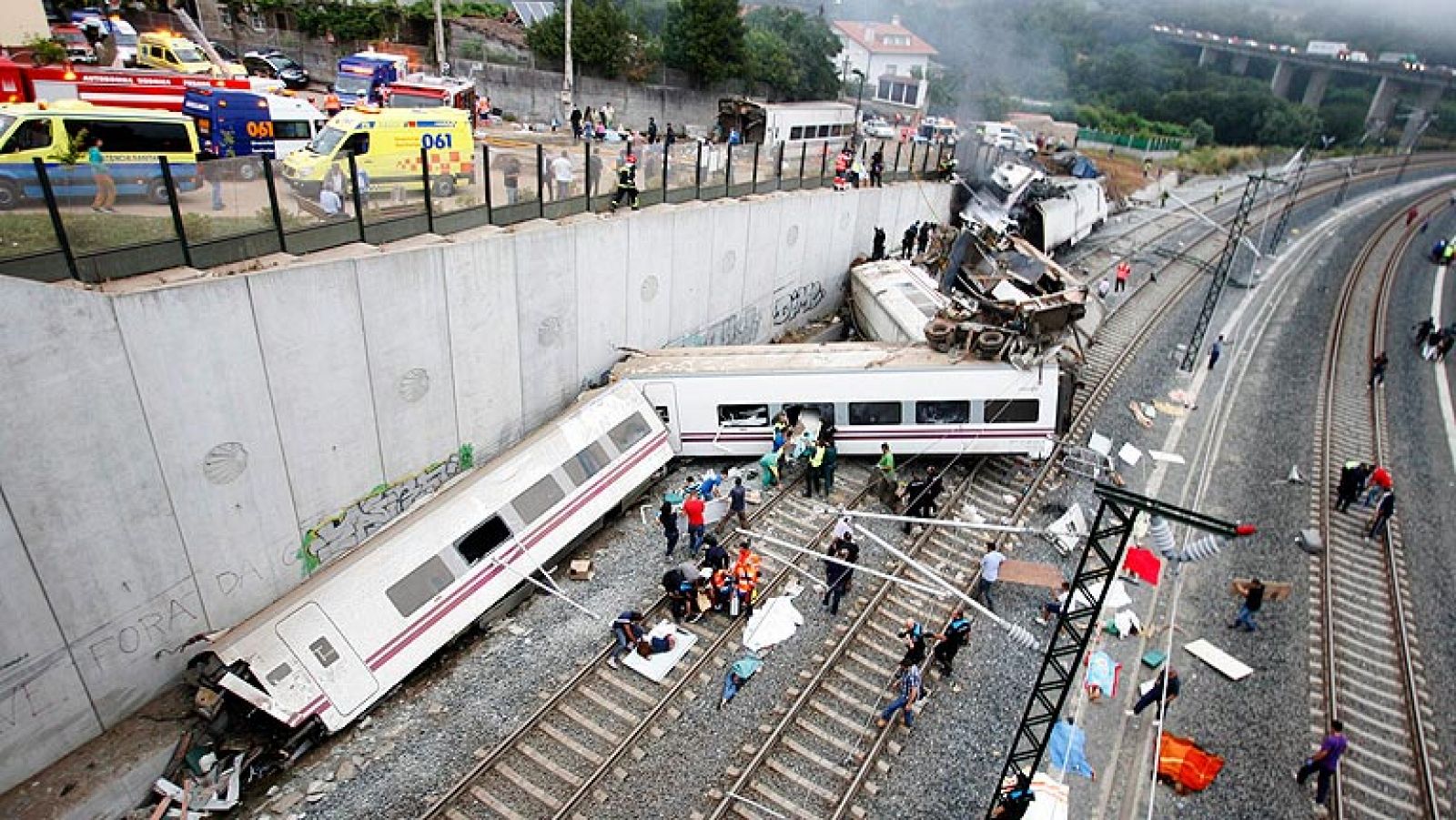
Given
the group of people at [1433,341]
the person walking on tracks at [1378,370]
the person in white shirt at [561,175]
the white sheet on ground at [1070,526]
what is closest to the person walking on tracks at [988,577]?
the white sheet on ground at [1070,526]

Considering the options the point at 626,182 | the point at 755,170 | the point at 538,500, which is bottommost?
the point at 538,500

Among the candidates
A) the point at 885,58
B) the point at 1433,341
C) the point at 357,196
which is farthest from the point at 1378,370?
the point at 885,58

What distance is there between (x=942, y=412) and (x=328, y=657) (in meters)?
13.8

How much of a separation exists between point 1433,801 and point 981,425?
10.2 m

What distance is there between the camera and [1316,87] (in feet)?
354

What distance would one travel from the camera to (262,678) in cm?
1166

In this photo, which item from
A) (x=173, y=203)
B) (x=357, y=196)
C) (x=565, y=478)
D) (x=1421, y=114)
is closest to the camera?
(x=173, y=203)

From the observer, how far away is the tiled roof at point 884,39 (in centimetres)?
8669

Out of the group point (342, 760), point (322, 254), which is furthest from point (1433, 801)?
point (322, 254)

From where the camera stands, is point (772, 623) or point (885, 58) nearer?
point (772, 623)

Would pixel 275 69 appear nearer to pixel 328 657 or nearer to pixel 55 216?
pixel 55 216

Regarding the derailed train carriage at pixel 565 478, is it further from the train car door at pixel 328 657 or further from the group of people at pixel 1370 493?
the group of people at pixel 1370 493

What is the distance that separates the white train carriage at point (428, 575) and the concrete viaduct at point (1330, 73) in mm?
115314

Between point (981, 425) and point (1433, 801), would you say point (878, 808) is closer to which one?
point (1433, 801)
